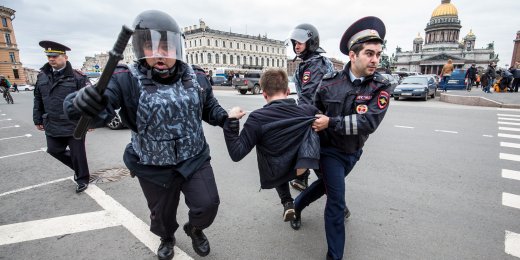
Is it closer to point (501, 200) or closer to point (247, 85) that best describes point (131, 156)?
point (501, 200)

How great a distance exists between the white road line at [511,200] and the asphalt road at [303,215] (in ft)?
0.07

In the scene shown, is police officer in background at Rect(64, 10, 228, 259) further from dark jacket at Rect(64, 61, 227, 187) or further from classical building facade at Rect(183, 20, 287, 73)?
classical building facade at Rect(183, 20, 287, 73)

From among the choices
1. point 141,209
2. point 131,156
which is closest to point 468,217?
point 131,156

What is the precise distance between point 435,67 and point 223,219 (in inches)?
3651

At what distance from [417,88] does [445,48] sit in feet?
257

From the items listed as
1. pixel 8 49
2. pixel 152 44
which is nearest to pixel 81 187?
pixel 152 44

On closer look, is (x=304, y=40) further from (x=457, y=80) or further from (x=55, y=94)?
(x=457, y=80)

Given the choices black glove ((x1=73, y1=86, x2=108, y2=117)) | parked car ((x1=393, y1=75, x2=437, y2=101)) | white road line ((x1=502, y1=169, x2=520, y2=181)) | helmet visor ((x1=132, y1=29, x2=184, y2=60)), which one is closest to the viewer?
black glove ((x1=73, y1=86, x2=108, y2=117))

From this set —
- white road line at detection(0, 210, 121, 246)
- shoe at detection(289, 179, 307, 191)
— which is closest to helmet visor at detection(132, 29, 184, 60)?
Answer: white road line at detection(0, 210, 121, 246)

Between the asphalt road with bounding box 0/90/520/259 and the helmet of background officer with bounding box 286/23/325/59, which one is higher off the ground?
the helmet of background officer with bounding box 286/23/325/59

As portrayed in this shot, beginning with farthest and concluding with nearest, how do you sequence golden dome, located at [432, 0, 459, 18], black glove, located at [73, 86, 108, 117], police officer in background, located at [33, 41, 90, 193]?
golden dome, located at [432, 0, 459, 18], police officer in background, located at [33, 41, 90, 193], black glove, located at [73, 86, 108, 117]

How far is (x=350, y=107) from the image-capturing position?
7.92 feet

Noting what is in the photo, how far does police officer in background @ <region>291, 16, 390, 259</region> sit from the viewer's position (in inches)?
90.1

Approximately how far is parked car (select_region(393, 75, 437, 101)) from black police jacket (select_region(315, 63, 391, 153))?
A: 16.0 meters
